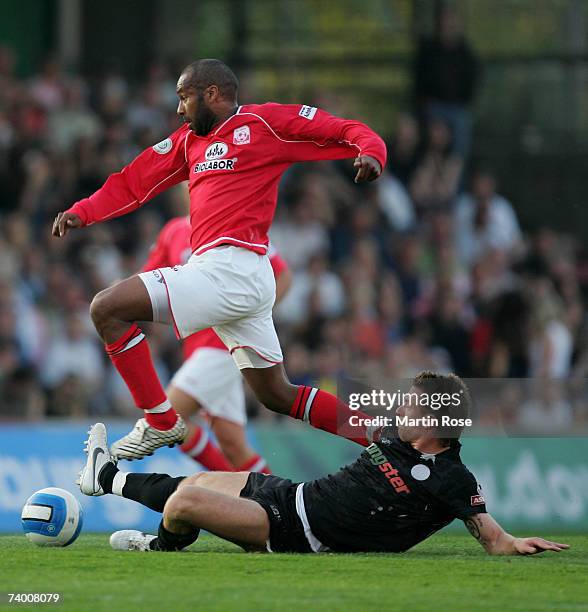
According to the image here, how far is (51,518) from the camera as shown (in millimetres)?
6895

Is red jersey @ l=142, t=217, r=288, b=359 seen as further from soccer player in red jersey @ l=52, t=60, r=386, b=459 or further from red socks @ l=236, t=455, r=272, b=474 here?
soccer player in red jersey @ l=52, t=60, r=386, b=459

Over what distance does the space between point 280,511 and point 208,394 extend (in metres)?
3.01

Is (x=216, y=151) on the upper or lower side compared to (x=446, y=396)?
upper

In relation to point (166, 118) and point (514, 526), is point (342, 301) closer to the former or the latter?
point (166, 118)

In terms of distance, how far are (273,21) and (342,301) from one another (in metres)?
4.58

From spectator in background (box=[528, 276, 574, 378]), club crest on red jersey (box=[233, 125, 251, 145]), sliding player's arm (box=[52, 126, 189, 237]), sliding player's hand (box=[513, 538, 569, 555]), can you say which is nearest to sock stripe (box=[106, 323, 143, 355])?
sliding player's arm (box=[52, 126, 189, 237])

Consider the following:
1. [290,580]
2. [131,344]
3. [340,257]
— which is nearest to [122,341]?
[131,344]

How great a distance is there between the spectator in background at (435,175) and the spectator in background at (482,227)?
20 centimetres

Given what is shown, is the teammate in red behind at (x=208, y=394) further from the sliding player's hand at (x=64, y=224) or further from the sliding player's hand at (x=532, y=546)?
the sliding player's hand at (x=532, y=546)

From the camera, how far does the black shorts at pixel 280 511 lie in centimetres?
657

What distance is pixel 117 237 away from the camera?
13.5 metres

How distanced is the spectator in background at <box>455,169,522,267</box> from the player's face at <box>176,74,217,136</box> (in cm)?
754

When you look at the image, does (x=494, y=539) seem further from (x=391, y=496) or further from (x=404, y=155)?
(x=404, y=155)

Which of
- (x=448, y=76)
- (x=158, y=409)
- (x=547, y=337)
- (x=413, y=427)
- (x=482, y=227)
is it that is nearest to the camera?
(x=413, y=427)
